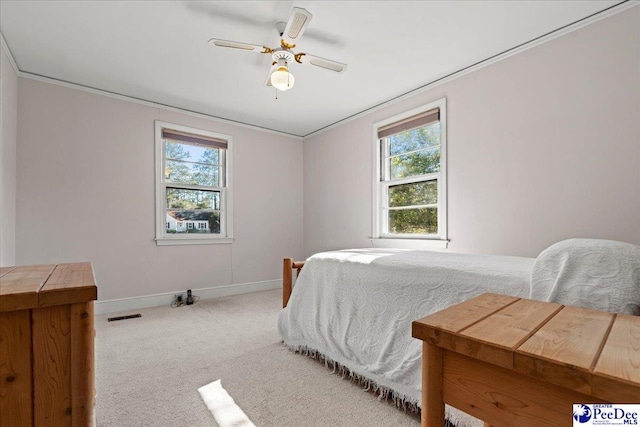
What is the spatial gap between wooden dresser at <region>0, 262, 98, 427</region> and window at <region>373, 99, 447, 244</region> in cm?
293

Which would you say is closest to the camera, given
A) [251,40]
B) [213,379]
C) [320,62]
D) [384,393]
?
[384,393]

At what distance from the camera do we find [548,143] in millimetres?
2396

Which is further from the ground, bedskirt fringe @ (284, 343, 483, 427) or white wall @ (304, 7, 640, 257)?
white wall @ (304, 7, 640, 257)

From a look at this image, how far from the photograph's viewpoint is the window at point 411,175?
3.18 meters

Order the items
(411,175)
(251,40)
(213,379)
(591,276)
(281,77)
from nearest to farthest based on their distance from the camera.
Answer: (591,276), (213,379), (281,77), (251,40), (411,175)

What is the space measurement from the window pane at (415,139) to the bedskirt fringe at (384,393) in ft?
7.94

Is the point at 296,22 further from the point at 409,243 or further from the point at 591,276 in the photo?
the point at 409,243

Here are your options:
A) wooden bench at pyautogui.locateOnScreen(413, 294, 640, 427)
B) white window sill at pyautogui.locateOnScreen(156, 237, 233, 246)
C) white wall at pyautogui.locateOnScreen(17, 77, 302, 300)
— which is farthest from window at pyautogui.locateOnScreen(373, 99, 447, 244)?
wooden bench at pyautogui.locateOnScreen(413, 294, 640, 427)

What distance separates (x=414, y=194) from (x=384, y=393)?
2.27 metres

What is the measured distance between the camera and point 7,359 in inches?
32.6

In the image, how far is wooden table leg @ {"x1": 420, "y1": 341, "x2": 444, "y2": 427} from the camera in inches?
32.2

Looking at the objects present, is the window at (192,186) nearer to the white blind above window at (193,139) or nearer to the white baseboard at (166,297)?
the white blind above window at (193,139)

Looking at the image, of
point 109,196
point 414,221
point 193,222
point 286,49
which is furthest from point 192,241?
point 414,221

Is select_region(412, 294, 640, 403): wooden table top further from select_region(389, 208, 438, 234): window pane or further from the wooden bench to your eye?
select_region(389, 208, 438, 234): window pane
